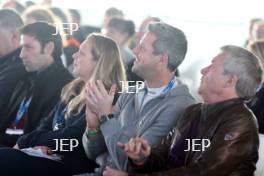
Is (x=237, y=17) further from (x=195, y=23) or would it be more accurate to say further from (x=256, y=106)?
(x=256, y=106)

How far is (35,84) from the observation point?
237 cm

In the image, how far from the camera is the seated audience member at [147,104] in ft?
5.89

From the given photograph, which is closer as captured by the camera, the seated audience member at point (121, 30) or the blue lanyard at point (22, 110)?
the blue lanyard at point (22, 110)

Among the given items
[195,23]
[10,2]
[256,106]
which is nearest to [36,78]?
[195,23]

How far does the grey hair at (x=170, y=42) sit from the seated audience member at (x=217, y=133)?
190 millimetres

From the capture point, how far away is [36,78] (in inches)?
93.9

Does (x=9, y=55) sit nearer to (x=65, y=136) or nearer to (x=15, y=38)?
(x=15, y=38)

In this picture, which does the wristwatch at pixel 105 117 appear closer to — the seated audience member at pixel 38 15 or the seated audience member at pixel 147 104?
the seated audience member at pixel 147 104

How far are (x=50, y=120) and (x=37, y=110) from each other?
0.13m

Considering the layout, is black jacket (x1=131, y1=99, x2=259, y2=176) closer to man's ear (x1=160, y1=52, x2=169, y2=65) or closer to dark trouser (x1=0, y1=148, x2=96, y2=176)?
man's ear (x1=160, y1=52, x2=169, y2=65)

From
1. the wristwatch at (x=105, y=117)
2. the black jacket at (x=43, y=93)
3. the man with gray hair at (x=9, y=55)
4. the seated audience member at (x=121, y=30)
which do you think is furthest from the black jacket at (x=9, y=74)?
the wristwatch at (x=105, y=117)

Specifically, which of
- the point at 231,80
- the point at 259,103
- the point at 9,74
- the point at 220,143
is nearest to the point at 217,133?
the point at 220,143

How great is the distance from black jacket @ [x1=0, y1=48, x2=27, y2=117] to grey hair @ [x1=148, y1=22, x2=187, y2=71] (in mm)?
Result: 886

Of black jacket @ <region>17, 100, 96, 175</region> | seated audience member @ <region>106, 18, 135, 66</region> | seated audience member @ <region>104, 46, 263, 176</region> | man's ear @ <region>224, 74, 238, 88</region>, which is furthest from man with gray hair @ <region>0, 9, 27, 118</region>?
man's ear @ <region>224, 74, 238, 88</region>
